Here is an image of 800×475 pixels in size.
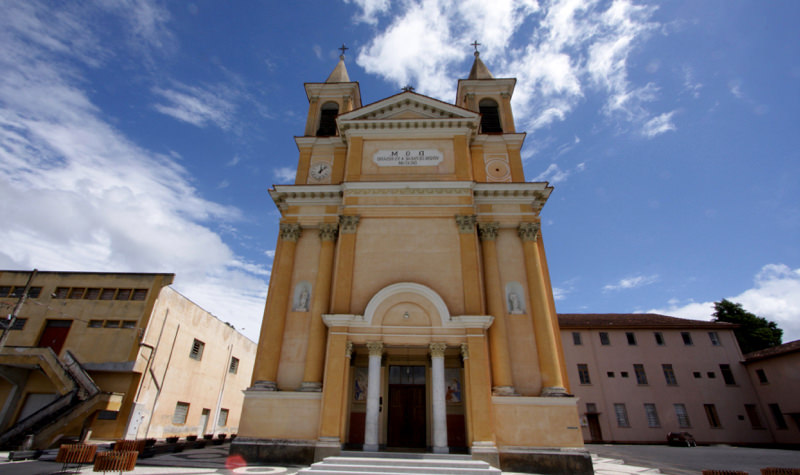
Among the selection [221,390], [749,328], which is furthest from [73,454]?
[749,328]

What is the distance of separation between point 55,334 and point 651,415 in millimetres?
44205

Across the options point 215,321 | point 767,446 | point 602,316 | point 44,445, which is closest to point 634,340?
point 602,316

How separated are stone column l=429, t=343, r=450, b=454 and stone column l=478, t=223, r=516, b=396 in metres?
2.20

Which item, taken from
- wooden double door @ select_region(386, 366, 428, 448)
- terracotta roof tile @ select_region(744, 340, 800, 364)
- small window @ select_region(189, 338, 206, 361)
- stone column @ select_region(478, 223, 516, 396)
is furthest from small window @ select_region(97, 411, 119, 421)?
terracotta roof tile @ select_region(744, 340, 800, 364)

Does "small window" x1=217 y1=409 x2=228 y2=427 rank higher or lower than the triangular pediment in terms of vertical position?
lower

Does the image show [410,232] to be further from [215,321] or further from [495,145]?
[215,321]

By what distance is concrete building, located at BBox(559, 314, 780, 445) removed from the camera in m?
33.7

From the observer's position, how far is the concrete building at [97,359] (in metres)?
20.3

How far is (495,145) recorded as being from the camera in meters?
22.1

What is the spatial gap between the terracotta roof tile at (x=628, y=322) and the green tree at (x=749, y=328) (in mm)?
9513

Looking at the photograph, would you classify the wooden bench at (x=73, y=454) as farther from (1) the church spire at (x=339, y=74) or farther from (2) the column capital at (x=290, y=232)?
(1) the church spire at (x=339, y=74)

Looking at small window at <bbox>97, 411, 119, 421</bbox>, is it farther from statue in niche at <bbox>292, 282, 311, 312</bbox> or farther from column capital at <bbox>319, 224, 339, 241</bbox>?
column capital at <bbox>319, 224, 339, 241</bbox>

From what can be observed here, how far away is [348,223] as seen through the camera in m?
18.3

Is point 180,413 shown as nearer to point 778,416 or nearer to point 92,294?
point 92,294
